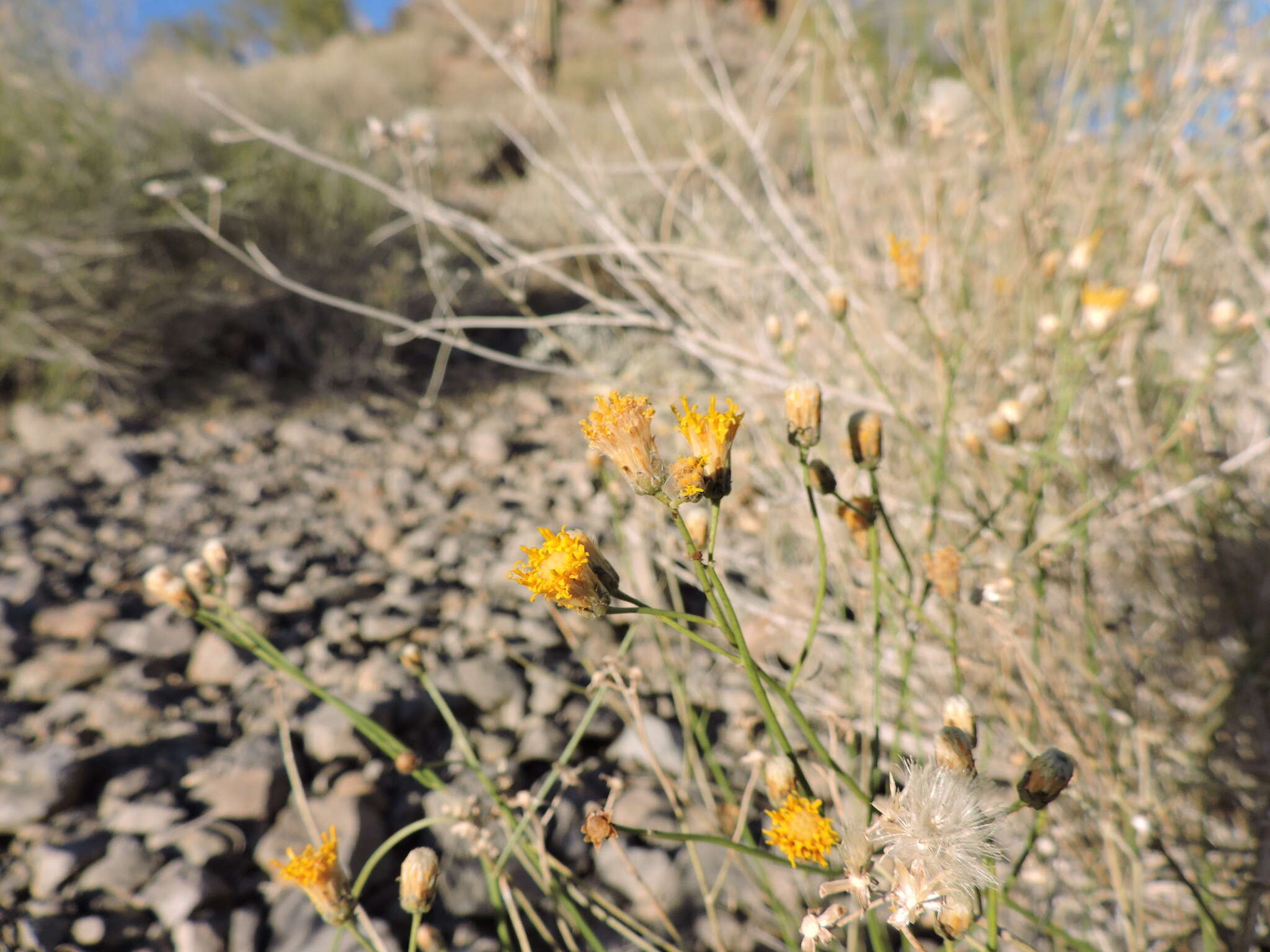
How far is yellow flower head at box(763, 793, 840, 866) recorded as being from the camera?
690 mm

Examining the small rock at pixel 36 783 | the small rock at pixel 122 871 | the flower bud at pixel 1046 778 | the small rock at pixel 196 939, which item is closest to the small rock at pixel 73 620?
the small rock at pixel 36 783

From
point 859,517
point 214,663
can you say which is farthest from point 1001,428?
point 214,663

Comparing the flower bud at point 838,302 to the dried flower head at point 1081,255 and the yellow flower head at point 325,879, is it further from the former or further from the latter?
the yellow flower head at point 325,879

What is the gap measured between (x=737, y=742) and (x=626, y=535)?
0.53 metres

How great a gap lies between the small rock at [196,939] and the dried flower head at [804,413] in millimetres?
1230

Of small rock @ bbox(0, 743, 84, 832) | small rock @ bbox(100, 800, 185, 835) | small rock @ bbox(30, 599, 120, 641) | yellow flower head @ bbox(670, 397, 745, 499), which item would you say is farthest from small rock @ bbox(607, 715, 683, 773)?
small rock @ bbox(30, 599, 120, 641)

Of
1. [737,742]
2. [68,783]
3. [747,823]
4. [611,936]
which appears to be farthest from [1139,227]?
[68,783]

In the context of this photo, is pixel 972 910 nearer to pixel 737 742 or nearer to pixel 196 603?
pixel 737 742

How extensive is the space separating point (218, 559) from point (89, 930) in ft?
2.21

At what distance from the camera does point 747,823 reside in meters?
1.31

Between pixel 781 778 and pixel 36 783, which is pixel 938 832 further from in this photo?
pixel 36 783

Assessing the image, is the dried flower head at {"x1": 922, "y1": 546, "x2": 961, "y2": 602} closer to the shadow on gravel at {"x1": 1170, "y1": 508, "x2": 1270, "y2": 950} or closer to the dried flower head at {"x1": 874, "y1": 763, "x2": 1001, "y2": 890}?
the dried flower head at {"x1": 874, "y1": 763, "x2": 1001, "y2": 890}

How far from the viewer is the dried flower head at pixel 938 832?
601 millimetres

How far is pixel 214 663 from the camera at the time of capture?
1.76m
